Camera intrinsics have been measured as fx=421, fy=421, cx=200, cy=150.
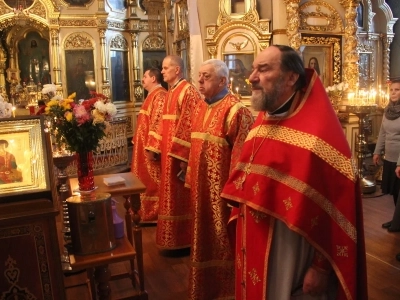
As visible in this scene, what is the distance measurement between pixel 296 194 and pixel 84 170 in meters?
1.40

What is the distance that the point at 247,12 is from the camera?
554 centimetres

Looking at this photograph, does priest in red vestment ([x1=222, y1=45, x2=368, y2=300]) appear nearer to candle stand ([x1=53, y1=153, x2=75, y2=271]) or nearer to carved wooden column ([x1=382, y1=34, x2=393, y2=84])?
candle stand ([x1=53, y1=153, x2=75, y2=271])

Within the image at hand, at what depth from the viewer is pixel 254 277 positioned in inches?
67.4

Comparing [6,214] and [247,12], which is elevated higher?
[247,12]

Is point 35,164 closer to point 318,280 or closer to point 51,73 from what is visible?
point 318,280

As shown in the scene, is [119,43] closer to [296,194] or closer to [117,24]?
[117,24]

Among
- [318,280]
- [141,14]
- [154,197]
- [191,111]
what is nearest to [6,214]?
[318,280]

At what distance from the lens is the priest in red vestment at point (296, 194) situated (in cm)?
Result: 153

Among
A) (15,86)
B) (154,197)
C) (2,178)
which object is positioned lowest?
(154,197)

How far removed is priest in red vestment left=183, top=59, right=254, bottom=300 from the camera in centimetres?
276

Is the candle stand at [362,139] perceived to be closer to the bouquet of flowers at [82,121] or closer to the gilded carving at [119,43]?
the bouquet of flowers at [82,121]

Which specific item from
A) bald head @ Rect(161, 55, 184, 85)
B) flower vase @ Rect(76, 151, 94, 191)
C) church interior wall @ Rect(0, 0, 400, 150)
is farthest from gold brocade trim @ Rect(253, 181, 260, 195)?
church interior wall @ Rect(0, 0, 400, 150)

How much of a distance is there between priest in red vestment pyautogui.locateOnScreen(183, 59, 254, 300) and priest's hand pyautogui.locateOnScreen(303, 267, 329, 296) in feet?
4.02

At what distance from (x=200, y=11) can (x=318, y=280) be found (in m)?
4.84
